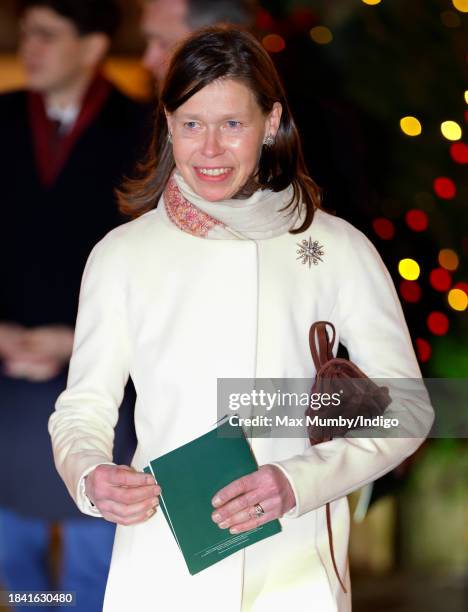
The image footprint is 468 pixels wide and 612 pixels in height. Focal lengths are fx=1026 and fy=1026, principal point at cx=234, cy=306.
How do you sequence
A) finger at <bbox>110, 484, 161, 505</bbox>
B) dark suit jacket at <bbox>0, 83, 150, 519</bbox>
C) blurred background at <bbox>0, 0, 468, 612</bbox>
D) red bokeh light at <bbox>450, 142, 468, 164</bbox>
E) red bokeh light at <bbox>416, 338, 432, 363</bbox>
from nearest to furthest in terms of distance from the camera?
finger at <bbox>110, 484, 161, 505</bbox>, dark suit jacket at <bbox>0, 83, 150, 519</bbox>, blurred background at <bbox>0, 0, 468, 612</bbox>, red bokeh light at <bbox>416, 338, 432, 363</bbox>, red bokeh light at <bbox>450, 142, 468, 164</bbox>

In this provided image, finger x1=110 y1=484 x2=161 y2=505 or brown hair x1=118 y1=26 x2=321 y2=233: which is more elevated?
brown hair x1=118 y1=26 x2=321 y2=233

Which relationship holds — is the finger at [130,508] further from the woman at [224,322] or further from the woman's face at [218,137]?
the woman's face at [218,137]

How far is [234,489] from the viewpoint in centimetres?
166

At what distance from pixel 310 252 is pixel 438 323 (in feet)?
6.09

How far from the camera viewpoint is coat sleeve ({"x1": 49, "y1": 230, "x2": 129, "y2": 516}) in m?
1.79

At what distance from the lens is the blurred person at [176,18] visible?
11.3 feet

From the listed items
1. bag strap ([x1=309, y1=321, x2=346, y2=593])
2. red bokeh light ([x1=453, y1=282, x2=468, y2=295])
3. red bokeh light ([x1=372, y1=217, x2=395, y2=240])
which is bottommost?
bag strap ([x1=309, y1=321, x2=346, y2=593])

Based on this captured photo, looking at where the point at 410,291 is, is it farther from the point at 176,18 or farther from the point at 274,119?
the point at 274,119

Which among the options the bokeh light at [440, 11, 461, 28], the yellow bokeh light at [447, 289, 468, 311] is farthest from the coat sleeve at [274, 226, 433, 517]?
the bokeh light at [440, 11, 461, 28]

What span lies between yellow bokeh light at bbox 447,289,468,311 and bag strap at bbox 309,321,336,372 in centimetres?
193

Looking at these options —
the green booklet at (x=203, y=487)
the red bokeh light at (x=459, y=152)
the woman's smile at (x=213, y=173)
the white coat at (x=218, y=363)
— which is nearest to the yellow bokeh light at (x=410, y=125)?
the red bokeh light at (x=459, y=152)

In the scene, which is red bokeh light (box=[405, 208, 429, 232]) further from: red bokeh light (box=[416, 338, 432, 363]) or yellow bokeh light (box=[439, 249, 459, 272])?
red bokeh light (box=[416, 338, 432, 363])

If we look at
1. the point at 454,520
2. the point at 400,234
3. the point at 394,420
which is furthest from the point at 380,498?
the point at 394,420

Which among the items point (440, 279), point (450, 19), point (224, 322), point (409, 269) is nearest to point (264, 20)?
point (450, 19)
